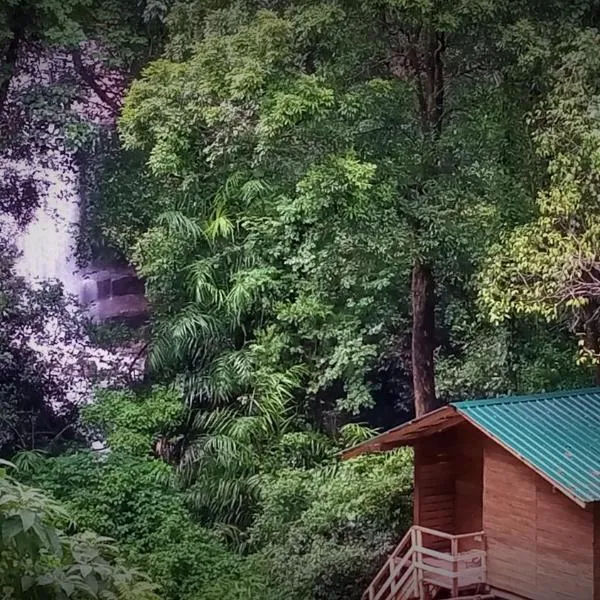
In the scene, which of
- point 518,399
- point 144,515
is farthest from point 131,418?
point 518,399

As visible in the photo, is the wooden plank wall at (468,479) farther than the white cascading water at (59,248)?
No

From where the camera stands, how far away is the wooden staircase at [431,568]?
372 centimetres

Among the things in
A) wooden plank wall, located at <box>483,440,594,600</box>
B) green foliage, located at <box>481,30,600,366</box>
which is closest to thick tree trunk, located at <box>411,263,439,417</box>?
green foliage, located at <box>481,30,600,366</box>

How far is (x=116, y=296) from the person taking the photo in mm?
5117

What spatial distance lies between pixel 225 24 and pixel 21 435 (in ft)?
7.33

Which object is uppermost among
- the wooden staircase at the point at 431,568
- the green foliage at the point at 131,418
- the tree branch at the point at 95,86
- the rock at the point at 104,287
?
the tree branch at the point at 95,86

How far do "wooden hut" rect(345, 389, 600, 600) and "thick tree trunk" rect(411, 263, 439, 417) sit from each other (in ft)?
2.30

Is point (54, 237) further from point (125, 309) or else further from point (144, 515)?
point (144, 515)

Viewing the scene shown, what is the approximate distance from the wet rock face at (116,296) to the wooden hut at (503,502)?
159 cm

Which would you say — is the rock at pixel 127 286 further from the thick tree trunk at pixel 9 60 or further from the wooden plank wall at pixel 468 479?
the wooden plank wall at pixel 468 479

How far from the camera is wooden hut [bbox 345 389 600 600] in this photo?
10.9ft

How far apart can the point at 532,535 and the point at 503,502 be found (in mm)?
179

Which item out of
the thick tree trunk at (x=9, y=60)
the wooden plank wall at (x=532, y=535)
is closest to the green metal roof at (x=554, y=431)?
the wooden plank wall at (x=532, y=535)

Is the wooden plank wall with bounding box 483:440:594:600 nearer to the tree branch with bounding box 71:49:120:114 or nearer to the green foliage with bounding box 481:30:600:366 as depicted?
the green foliage with bounding box 481:30:600:366
